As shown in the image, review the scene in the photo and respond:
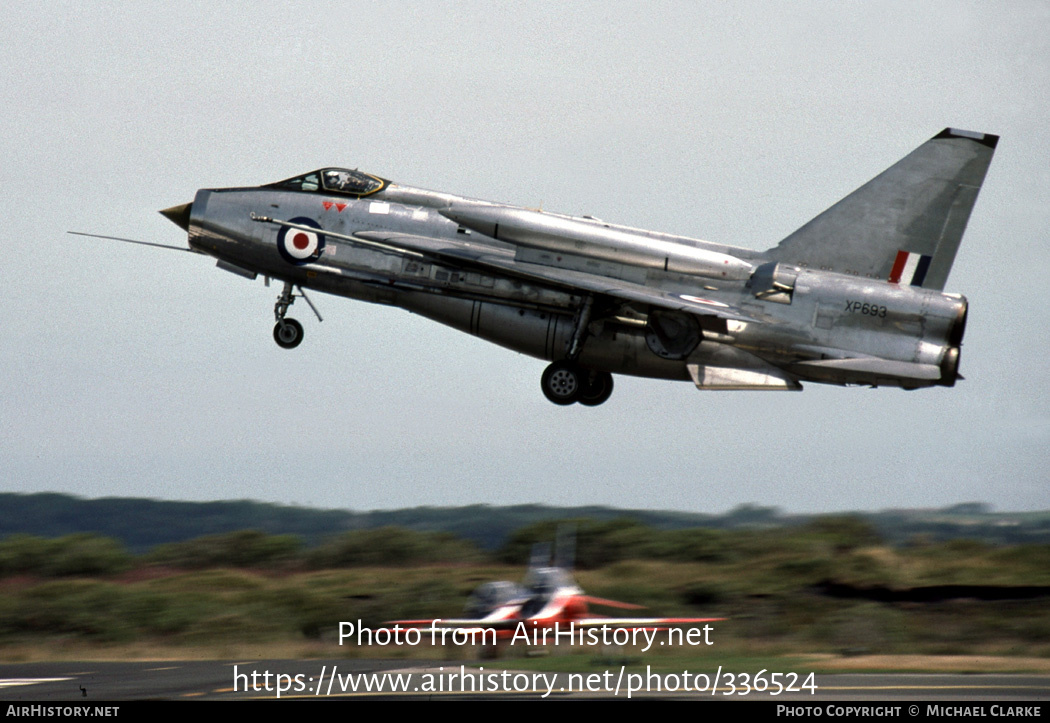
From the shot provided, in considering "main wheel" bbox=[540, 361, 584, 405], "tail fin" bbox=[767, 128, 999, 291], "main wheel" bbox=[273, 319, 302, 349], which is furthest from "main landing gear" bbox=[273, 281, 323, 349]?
"tail fin" bbox=[767, 128, 999, 291]

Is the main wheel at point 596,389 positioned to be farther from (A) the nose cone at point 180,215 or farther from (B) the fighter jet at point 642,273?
(A) the nose cone at point 180,215

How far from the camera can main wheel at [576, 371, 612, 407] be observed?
78.0 ft

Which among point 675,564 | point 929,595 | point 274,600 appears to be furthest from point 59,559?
point 929,595

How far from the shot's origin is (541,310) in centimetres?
2286

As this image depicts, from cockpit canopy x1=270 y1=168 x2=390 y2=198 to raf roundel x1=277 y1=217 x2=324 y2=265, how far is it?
2.56ft

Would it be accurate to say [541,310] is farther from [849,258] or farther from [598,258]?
[849,258]

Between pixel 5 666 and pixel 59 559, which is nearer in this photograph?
pixel 5 666

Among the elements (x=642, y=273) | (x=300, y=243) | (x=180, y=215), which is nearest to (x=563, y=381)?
(x=642, y=273)

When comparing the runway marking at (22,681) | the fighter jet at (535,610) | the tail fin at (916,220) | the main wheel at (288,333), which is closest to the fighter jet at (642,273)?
the tail fin at (916,220)

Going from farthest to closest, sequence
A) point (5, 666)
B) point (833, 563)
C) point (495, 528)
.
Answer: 1. point (495, 528)
2. point (833, 563)
3. point (5, 666)

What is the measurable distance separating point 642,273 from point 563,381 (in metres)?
2.52

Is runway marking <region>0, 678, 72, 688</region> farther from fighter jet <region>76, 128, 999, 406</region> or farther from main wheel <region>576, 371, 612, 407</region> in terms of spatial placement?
main wheel <region>576, 371, 612, 407</region>

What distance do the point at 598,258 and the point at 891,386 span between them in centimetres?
565

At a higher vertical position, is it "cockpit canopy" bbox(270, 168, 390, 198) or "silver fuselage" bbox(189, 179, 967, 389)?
"cockpit canopy" bbox(270, 168, 390, 198)
